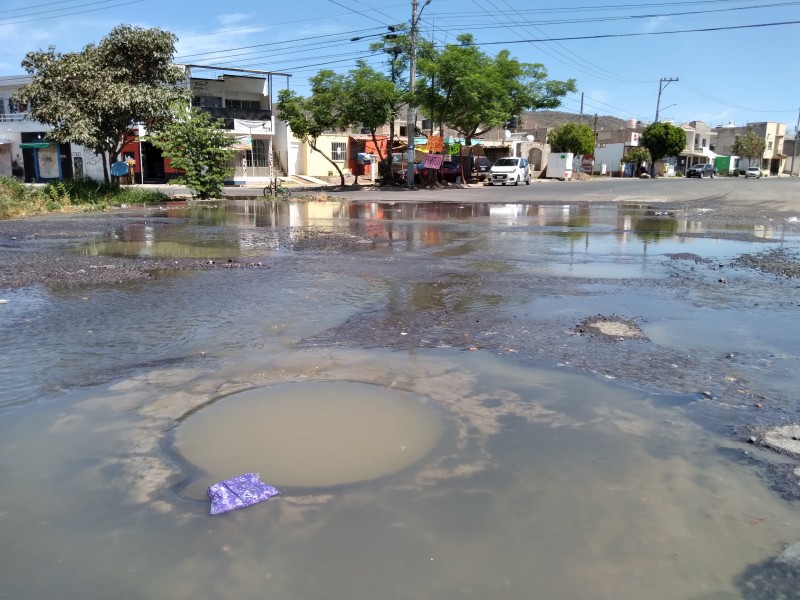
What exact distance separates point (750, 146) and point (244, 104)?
69896 mm

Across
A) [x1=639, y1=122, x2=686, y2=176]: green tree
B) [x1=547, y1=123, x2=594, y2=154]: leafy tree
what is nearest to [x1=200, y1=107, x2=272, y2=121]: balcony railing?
[x1=547, y1=123, x2=594, y2=154]: leafy tree

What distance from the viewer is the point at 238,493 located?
3.26m

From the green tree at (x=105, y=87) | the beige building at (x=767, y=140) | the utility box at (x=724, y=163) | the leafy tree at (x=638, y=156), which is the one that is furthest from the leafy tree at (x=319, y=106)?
the beige building at (x=767, y=140)

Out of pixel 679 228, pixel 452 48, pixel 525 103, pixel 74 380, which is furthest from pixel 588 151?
pixel 74 380

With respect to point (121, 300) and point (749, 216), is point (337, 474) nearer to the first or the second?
point (121, 300)

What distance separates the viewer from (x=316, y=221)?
17906 millimetres

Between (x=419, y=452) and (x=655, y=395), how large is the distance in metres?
1.97

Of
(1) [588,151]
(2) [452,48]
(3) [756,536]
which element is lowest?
(3) [756,536]

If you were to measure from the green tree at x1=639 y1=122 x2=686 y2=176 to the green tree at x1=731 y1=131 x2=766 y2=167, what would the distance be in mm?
23567

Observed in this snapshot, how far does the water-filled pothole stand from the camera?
11.7 ft

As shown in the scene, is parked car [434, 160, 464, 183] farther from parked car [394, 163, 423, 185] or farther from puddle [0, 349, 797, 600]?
puddle [0, 349, 797, 600]

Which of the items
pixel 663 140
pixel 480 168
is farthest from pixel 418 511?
pixel 663 140

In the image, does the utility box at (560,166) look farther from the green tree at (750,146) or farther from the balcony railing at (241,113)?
the green tree at (750,146)

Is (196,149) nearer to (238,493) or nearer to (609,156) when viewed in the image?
(238,493)
